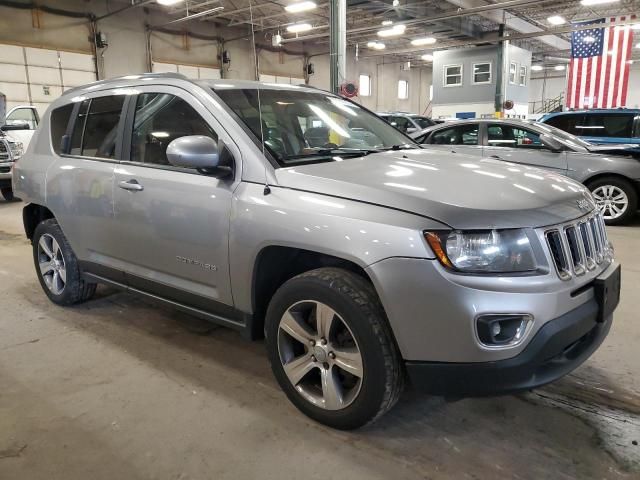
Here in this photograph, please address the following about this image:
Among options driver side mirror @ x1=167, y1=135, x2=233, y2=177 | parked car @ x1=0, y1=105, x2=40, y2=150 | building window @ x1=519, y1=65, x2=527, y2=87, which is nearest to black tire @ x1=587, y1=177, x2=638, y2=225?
driver side mirror @ x1=167, y1=135, x2=233, y2=177

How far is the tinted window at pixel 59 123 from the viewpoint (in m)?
3.79

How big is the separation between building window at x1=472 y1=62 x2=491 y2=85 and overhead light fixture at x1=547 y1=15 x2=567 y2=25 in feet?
9.24

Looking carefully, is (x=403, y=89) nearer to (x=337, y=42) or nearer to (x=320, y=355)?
(x=337, y=42)

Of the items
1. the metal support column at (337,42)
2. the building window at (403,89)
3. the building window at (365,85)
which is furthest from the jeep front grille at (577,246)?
the building window at (403,89)

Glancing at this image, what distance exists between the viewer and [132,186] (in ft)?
9.84

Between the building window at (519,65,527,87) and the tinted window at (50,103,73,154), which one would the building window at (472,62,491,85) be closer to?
the building window at (519,65,527,87)

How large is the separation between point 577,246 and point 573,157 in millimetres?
5844

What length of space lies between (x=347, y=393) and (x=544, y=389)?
1.20m

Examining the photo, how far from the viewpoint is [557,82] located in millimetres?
39844

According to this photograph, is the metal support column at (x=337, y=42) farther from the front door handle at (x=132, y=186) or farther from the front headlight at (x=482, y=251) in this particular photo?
the front headlight at (x=482, y=251)

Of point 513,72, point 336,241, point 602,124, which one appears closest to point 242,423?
point 336,241

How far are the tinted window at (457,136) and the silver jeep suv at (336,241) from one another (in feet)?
16.2

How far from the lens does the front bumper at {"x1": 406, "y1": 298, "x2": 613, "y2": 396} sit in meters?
1.92

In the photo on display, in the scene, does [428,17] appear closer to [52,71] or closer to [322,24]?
[322,24]
